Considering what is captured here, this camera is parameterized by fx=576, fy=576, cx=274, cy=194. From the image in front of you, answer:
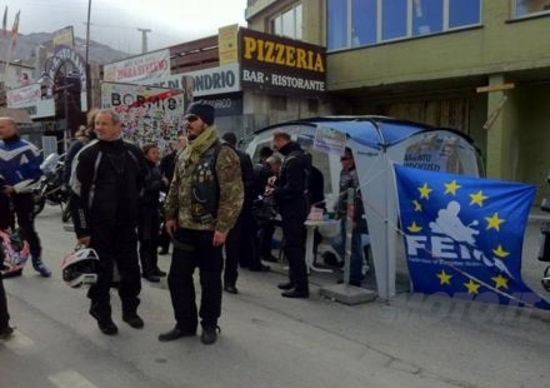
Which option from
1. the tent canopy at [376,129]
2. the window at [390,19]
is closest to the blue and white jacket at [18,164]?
the tent canopy at [376,129]

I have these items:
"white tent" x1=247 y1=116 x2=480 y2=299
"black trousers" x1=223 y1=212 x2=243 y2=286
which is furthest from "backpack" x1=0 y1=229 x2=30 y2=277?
"white tent" x1=247 y1=116 x2=480 y2=299

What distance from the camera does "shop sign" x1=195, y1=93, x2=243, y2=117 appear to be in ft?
44.8

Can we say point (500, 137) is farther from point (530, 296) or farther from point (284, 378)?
point (284, 378)

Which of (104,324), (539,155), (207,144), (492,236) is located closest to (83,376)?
(104,324)

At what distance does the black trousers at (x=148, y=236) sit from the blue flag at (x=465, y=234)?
2.91 metres

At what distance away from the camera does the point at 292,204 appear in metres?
6.24

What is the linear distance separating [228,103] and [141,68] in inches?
140

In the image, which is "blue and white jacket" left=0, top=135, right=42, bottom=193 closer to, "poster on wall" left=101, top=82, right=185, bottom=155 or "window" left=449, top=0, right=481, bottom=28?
"poster on wall" left=101, top=82, right=185, bottom=155

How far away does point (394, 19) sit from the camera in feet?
46.2

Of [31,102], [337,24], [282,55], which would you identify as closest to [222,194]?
[282,55]

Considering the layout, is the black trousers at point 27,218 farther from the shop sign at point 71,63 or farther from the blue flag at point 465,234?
the shop sign at point 71,63

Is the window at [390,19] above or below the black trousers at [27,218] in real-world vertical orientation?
above

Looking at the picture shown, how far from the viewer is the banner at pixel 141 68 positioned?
1525 centimetres

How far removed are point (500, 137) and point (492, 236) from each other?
7.41 m
